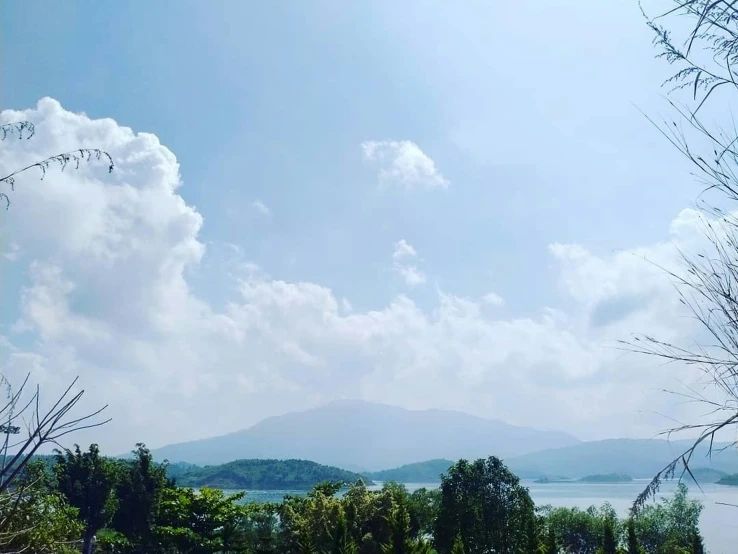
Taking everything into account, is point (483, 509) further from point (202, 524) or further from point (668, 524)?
point (668, 524)

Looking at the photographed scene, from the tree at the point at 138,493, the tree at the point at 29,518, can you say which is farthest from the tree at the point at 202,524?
the tree at the point at 138,493

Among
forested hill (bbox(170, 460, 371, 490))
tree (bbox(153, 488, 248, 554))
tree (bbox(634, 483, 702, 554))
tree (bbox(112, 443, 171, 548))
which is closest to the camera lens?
tree (bbox(153, 488, 248, 554))

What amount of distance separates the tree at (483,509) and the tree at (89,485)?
19777 mm

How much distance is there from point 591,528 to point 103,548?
34.0 meters

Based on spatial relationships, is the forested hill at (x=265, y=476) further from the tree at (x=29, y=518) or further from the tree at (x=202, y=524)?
the tree at (x=29, y=518)

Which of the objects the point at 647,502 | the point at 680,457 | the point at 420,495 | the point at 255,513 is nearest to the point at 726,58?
the point at 680,457

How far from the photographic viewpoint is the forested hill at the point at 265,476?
11700 centimetres

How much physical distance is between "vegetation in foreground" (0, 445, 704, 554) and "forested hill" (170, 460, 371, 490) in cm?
8280

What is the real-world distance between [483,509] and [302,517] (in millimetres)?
8250

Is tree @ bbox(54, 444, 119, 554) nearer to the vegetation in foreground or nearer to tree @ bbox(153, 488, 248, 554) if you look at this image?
the vegetation in foreground

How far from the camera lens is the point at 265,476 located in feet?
405

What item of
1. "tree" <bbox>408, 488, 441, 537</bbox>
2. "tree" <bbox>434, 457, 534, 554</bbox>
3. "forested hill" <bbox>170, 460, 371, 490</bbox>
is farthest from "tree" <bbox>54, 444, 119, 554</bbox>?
"forested hill" <bbox>170, 460, 371, 490</bbox>

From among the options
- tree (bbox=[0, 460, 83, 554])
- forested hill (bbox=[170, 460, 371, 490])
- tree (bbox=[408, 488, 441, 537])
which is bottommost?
forested hill (bbox=[170, 460, 371, 490])

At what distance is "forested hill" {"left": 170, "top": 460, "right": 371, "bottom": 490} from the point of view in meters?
117
